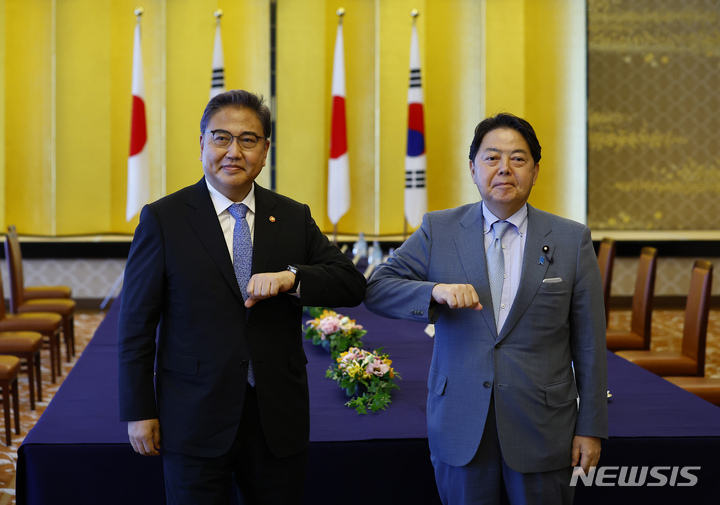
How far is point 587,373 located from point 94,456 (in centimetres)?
156

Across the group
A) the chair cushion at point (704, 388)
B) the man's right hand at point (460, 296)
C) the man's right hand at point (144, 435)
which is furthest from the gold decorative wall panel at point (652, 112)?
the man's right hand at point (144, 435)

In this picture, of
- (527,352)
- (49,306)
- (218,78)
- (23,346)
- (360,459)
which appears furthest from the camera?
(218,78)

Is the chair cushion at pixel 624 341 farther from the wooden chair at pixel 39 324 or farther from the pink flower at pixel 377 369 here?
the wooden chair at pixel 39 324

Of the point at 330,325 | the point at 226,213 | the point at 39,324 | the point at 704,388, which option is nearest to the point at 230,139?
the point at 226,213

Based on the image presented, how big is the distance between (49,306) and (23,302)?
0.41 meters

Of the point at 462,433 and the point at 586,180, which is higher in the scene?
the point at 586,180

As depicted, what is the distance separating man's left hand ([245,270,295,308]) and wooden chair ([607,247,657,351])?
12.1 ft

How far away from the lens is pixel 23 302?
6.40 meters

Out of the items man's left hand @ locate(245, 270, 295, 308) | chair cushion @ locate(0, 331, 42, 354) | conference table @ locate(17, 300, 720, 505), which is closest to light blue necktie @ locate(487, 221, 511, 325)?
man's left hand @ locate(245, 270, 295, 308)

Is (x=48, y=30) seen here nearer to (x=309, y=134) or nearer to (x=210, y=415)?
(x=309, y=134)

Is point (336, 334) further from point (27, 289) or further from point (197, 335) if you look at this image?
point (27, 289)

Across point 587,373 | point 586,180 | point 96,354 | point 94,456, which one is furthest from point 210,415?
point 586,180

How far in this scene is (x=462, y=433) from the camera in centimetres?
191

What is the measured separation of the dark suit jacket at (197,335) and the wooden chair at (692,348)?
297cm
